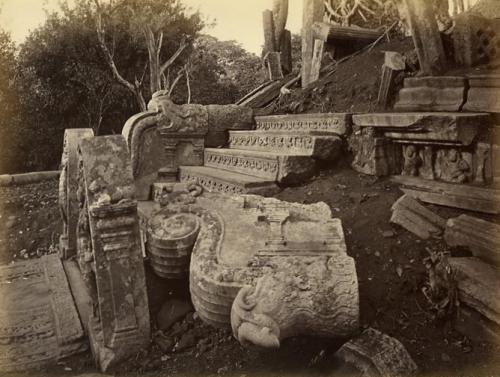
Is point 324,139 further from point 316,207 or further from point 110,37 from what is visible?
point 110,37

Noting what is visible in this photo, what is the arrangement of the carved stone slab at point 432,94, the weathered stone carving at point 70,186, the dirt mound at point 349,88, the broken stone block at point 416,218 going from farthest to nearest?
the dirt mound at point 349,88, the weathered stone carving at point 70,186, the carved stone slab at point 432,94, the broken stone block at point 416,218

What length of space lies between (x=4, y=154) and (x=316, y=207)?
1138cm

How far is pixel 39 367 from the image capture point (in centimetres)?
277

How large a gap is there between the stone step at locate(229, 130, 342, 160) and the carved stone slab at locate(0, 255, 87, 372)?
265 centimetres

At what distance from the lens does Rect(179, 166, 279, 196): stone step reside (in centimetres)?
428

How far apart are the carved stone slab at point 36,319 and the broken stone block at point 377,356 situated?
73.9 inches

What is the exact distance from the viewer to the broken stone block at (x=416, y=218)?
10.0ft

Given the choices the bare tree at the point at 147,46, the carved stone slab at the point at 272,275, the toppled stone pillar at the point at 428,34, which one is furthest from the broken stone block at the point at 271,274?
the bare tree at the point at 147,46

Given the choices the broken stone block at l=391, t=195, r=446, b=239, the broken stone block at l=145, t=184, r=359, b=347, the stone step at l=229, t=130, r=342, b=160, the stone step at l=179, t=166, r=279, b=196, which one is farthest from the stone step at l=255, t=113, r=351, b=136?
the broken stone block at l=145, t=184, r=359, b=347

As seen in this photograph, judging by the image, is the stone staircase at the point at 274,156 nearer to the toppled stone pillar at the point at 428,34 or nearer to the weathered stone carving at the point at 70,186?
the toppled stone pillar at the point at 428,34

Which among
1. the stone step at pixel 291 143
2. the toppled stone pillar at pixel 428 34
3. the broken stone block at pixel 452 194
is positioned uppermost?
the toppled stone pillar at pixel 428 34

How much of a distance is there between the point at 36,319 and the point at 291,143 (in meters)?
3.04

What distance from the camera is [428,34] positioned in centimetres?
426

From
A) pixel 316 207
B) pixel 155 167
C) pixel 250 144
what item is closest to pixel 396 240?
pixel 316 207
